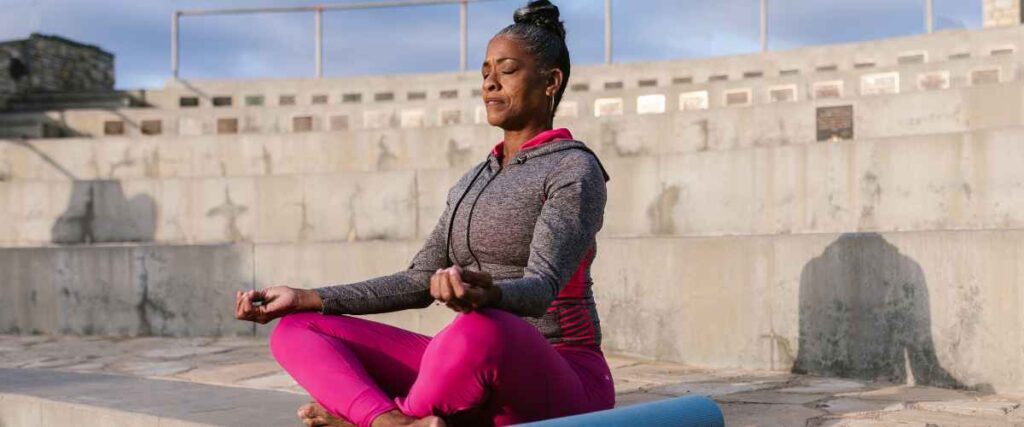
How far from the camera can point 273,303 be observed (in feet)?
6.86

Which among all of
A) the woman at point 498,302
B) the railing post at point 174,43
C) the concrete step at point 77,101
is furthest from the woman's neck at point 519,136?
the railing post at point 174,43

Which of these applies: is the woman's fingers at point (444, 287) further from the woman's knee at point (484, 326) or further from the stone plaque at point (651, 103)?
the stone plaque at point (651, 103)

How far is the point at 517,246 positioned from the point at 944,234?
6.99 feet

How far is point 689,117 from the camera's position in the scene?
274 inches

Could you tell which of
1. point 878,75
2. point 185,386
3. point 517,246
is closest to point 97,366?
point 185,386

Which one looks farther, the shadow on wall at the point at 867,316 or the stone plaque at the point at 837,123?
the stone plaque at the point at 837,123

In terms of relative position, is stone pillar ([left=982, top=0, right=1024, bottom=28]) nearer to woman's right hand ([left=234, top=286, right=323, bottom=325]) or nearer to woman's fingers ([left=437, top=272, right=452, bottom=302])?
woman's right hand ([left=234, top=286, right=323, bottom=325])

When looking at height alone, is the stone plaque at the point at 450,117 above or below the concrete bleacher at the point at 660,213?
above

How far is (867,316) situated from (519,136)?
210 cm

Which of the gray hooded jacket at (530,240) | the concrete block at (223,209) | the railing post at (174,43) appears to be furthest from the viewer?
the railing post at (174,43)

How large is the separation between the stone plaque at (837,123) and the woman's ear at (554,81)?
4.68 meters

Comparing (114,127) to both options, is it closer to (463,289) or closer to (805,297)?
(805,297)

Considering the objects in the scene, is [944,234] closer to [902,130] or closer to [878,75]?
[902,130]

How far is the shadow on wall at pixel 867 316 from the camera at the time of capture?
11.9 feet
